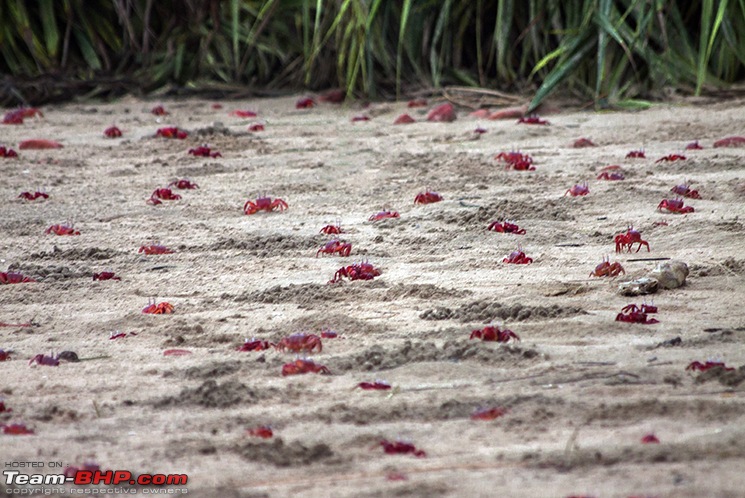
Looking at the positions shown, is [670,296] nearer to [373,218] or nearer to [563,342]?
[563,342]

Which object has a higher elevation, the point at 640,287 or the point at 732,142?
the point at 732,142

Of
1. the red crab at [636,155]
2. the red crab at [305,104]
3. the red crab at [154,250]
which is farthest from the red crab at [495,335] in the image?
the red crab at [305,104]

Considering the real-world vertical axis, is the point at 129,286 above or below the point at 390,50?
below

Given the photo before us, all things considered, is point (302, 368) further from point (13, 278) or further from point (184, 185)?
point (184, 185)

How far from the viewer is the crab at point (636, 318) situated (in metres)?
3.13

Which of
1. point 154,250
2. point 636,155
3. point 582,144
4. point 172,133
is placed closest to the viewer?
point 154,250

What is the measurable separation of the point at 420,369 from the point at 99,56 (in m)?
6.76

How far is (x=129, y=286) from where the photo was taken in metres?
3.89

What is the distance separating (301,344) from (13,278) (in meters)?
1.43

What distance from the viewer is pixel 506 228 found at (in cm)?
437

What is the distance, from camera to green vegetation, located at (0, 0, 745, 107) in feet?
23.0

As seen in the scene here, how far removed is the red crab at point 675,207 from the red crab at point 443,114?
2.54 metres

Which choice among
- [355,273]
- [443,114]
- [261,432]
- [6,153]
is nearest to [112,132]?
[6,153]

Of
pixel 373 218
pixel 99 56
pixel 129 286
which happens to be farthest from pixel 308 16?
pixel 129 286
